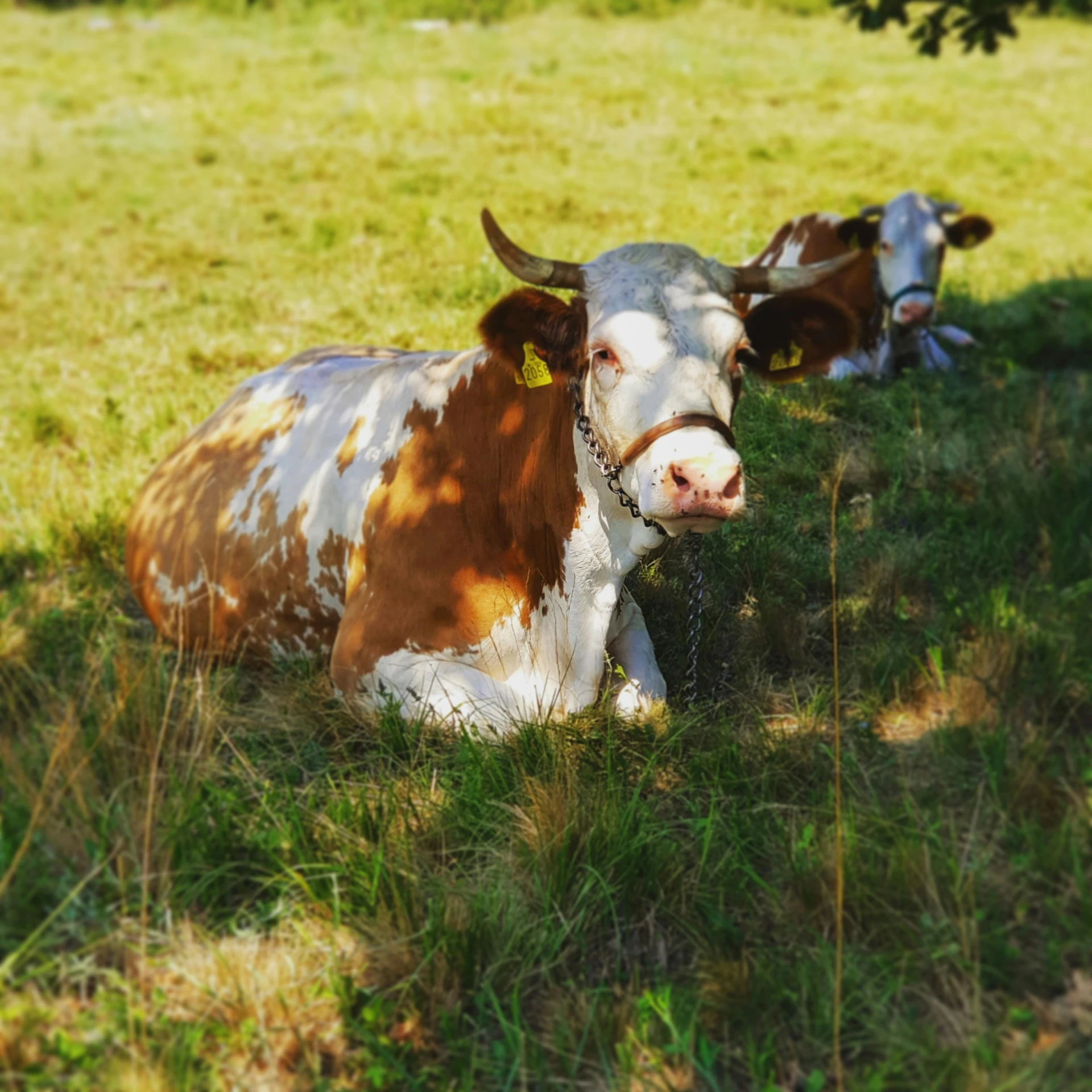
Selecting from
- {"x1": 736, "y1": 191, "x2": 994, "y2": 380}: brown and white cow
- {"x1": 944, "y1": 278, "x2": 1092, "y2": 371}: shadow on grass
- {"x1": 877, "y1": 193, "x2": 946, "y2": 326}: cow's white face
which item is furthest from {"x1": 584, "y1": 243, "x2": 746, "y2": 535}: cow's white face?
{"x1": 944, "y1": 278, "x2": 1092, "y2": 371}: shadow on grass

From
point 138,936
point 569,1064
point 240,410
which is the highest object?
point 240,410

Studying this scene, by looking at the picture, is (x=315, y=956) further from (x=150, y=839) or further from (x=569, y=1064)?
(x=569, y=1064)

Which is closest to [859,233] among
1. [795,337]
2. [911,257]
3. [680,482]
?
[911,257]

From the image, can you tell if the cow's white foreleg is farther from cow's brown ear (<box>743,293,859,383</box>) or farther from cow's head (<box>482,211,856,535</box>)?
cow's brown ear (<box>743,293,859,383</box>)

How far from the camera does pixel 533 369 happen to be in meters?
3.59

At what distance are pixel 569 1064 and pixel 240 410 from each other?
3.63m

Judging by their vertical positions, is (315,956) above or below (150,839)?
below

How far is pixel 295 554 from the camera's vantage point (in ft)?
14.6

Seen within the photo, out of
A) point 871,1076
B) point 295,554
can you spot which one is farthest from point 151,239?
point 871,1076

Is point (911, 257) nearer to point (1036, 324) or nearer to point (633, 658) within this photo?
point (1036, 324)

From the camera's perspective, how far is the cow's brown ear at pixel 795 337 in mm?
3701

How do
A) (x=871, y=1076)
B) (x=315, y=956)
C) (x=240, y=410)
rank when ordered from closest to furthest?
(x=871, y=1076) < (x=315, y=956) < (x=240, y=410)

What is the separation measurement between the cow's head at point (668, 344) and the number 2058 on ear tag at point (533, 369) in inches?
1.2

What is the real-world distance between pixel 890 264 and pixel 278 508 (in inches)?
223
